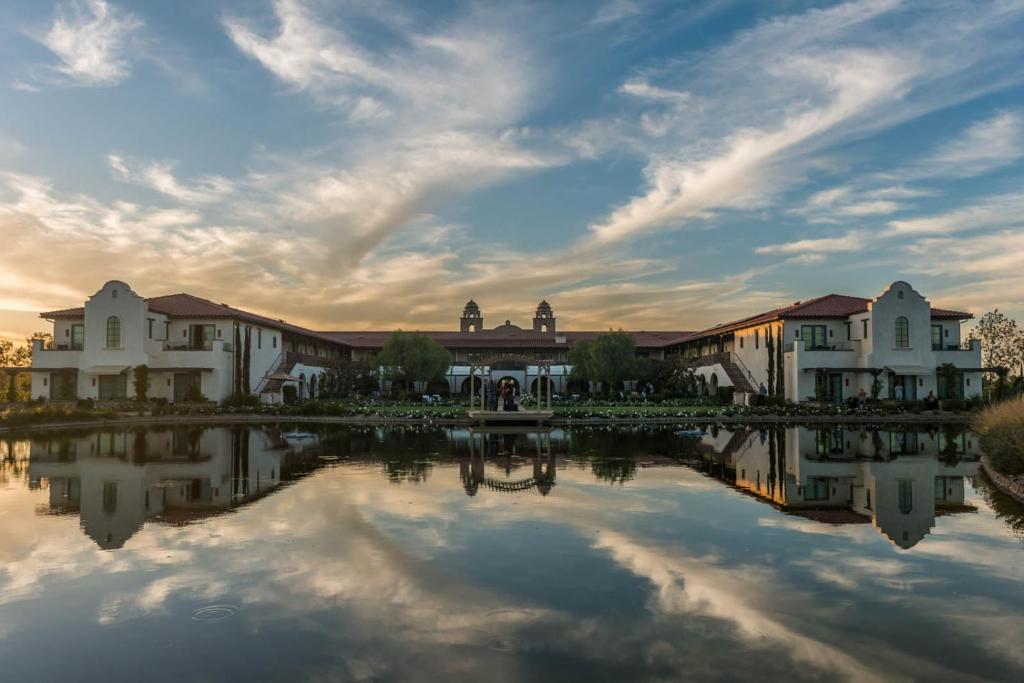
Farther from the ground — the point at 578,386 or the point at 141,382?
the point at 141,382

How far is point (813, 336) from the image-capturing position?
4081cm

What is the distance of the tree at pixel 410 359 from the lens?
4725cm

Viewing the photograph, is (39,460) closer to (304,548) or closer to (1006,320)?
(304,548)

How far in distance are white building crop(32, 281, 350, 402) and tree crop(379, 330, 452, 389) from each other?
8.41 m

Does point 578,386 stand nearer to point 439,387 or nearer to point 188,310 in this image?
point 439,387

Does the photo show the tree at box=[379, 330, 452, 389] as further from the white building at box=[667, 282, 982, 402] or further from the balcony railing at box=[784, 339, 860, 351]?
the balcony railing at box=[784, 339, 860, 351]

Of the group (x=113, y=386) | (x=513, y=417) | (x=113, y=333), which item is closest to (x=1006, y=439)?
(x=513, y=417)

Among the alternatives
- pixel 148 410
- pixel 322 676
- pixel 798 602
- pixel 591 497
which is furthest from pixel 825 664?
pixel 148 410

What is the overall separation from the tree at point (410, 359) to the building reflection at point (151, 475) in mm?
22213

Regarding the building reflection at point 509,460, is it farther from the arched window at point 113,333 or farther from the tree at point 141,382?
the arched window at point 113,333

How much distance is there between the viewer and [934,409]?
116ft

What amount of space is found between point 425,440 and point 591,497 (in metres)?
11.9

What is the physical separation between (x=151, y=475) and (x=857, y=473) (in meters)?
14.7

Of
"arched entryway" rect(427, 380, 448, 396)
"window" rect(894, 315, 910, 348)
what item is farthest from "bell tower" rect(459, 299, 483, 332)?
"window" rect(894, 315, 910, 348)
